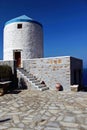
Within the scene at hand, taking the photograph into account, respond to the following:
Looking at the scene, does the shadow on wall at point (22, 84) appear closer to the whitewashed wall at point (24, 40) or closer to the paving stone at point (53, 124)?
the whitewashed wall at point (24, 40)

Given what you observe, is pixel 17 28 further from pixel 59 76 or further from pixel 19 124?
pixel 19 124

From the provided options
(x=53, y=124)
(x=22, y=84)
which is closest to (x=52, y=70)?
(x=22, y=84)

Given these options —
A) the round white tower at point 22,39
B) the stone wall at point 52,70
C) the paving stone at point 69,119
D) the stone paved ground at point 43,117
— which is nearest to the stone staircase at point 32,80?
the stone wall at point 52,70

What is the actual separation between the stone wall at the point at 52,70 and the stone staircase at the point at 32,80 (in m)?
0.35

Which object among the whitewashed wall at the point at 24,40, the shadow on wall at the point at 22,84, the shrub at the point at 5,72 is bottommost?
the shadow on wall at the point at 22,84

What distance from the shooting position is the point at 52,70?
602 inches

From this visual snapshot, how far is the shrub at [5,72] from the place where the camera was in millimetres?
14770

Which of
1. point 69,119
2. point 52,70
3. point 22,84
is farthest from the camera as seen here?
point 22,84

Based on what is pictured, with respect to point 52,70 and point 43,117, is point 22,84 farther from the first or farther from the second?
point 43,117

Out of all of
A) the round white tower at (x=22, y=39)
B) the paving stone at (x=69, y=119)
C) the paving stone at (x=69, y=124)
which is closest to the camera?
the paving stone at (x=69, y=124)

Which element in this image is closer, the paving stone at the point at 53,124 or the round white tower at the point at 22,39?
the paving stone at the point at 53,124

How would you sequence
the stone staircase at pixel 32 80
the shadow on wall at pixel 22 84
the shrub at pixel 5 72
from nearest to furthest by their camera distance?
the stone staircase at pixel 32 80 → the shrub at pixel 5 72 → the shadow on wall at pixel 22 84

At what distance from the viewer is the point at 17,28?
19.2 m

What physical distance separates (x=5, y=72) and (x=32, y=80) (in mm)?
2338
